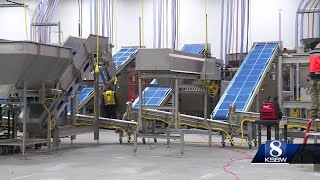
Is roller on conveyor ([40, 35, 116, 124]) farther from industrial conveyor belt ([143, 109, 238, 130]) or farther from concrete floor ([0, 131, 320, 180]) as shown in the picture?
industrial conveyor belt ([143, 109, 238, 130])

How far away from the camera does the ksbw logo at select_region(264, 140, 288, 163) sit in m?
6.57

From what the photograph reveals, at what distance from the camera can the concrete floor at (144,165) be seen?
648 centimetres

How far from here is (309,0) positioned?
15.1 metres

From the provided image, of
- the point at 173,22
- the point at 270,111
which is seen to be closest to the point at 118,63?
the point at 173,22

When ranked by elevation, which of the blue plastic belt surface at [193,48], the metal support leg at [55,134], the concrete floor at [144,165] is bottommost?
the concrete floor at [144,165]

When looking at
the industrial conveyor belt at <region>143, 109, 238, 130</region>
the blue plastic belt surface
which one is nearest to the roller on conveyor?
the industrial conveyor belt at <region>143, 109, 238, 130</region>

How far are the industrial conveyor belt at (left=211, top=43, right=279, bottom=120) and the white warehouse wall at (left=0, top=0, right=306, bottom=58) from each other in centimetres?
245

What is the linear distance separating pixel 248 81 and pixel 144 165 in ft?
22.0

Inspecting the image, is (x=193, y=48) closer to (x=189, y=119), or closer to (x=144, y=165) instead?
(x=189, y=119)

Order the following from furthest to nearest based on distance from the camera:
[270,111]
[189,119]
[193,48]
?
[193,48] < [189,119] < [270,111]

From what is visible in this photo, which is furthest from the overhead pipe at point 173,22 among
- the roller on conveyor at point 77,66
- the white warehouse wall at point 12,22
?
the roller on conveyor at point 77,66

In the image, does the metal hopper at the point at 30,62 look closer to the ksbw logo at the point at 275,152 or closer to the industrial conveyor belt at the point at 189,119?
the industrial conveyor belt at the point at 189,119

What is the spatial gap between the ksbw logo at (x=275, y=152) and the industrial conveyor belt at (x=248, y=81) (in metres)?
4.45

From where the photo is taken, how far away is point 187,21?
63.2 feet
